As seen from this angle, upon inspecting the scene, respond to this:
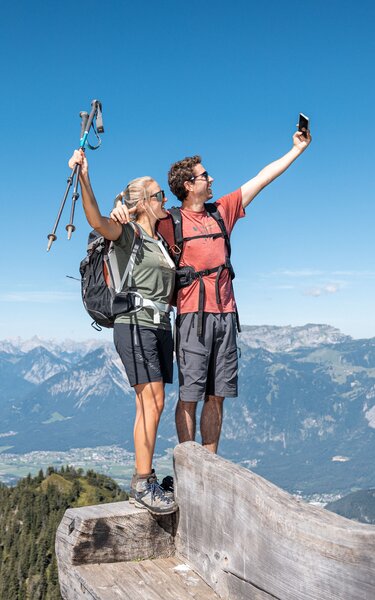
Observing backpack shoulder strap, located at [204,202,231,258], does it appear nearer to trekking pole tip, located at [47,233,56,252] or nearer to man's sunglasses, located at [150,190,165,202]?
man's sunglasses, located at [150,190,165,202]

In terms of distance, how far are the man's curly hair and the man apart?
10 mm

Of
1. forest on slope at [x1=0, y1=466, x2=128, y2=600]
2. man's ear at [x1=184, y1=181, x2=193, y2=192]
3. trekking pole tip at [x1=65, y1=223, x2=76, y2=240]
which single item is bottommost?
forest on slope at [x1=0, y1=466, x2=128, y2=600]

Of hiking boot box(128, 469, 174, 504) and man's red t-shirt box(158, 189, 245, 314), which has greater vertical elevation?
man's red t-shirt box(158, 189, 245, 314)

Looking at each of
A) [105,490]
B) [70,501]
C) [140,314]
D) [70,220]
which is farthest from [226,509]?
[105,490]

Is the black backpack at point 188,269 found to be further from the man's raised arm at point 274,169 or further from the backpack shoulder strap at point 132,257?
the man's raised arm at point 274,169

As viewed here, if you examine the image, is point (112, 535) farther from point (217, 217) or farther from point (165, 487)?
point (217, 217)

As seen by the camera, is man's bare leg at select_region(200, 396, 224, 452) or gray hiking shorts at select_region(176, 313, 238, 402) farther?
A: man's bare leg at select_region(200, 396, 224, 452)

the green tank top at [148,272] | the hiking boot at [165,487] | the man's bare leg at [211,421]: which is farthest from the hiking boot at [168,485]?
the green tank top at [148,272]

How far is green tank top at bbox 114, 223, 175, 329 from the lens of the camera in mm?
6160

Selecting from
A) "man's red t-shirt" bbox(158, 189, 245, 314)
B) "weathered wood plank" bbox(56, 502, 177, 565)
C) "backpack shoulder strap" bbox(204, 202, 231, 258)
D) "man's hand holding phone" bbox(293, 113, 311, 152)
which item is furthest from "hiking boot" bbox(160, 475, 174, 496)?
"man's hand holding phone" bbox(293, 113, 311, 152)

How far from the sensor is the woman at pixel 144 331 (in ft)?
19.0

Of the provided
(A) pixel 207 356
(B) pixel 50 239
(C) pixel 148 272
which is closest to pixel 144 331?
(C) pixel 148 272

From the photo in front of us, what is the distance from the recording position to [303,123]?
7.58 m

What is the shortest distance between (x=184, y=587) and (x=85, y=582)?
0.68 meters
